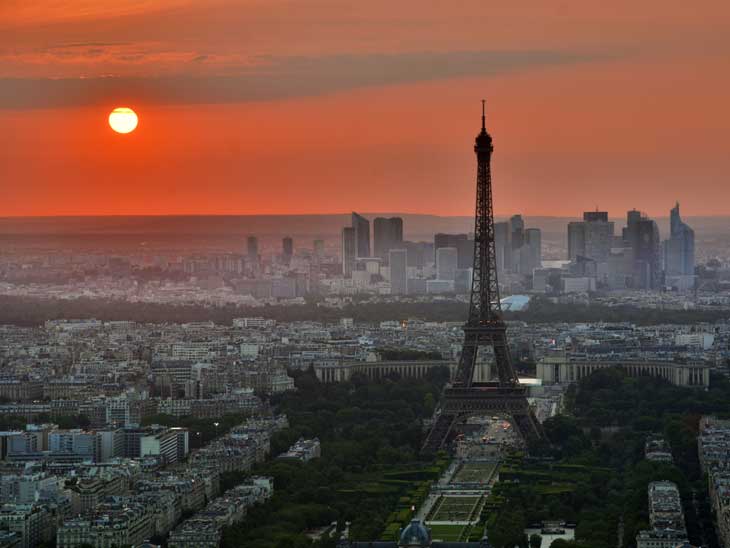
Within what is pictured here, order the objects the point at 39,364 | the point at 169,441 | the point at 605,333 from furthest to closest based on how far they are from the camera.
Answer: the point at 605,333 < the point at 39,364 < the point at 169,441

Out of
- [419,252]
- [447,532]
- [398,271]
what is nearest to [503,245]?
[398,271]

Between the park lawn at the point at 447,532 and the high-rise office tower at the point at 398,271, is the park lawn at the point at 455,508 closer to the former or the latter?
the park lawn at the point at 447,532

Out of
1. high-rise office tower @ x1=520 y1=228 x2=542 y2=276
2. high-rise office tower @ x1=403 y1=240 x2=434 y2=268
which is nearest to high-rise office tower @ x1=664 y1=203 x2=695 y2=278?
high-rise office tower @ x1=520 y1=228 x2=542 y2=276

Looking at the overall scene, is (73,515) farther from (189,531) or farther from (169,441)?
(169,441)

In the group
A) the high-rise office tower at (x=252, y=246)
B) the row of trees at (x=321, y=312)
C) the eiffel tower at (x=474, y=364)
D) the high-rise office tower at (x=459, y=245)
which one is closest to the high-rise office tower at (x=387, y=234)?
the high-rise office tower at (x=459, y=245)

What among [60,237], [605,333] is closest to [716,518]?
[605,333]

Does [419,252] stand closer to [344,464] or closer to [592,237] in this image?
[592,237]
